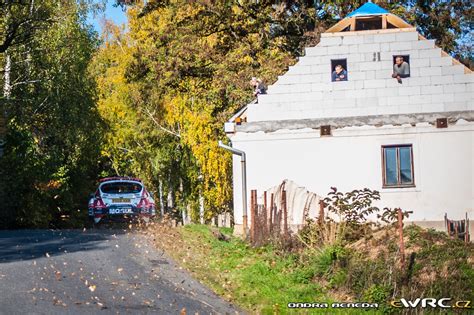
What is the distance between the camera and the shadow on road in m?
18.8

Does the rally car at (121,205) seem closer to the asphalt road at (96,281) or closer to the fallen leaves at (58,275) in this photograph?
the asphalt road at (96,281)

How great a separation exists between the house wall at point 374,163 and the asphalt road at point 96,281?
5.16m

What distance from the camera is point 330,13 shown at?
116ft

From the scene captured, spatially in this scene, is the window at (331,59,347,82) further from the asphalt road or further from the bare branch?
the bare branch

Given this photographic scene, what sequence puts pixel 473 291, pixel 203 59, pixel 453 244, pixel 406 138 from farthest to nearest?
pixel 203 59, pixel 406 138, pixel 453 244, pixel 473 291

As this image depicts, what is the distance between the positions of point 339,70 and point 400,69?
1768mm

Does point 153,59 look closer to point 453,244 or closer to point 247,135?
point 247,135

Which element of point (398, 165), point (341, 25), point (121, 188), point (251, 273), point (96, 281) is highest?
point (341, 25)

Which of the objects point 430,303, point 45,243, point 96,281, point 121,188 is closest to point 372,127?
point 430,303

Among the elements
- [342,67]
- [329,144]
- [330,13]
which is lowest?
[329,144]

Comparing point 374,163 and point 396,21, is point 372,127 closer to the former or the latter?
point 374,163

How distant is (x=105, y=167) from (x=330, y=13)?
20.3m

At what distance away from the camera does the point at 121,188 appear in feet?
93.5

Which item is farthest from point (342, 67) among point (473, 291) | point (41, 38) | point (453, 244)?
point (41, 38)
